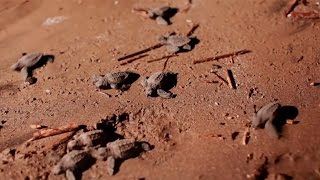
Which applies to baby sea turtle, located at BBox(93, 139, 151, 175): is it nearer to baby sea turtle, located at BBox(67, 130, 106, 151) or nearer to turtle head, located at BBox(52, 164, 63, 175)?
baby sea turtle, located at BBox(67, 130, 106, 151)

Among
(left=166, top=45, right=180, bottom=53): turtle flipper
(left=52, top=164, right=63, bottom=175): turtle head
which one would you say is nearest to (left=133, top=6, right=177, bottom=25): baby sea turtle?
(left=166, top=45, right=180, bottom=53): turtle flipper

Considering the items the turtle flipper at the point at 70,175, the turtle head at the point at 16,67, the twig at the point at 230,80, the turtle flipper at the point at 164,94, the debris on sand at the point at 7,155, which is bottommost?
the turtle flipper at the point at 70,175

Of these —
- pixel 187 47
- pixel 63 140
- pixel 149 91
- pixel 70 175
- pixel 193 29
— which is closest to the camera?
pixel 70 175

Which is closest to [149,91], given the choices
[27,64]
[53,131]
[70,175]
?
[53,131]

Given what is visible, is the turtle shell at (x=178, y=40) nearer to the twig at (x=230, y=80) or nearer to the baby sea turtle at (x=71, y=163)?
the twig at (x=230, y=80)

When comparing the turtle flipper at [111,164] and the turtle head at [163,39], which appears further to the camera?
A: the turtle head at [163,39]

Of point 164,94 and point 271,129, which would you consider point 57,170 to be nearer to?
point 164,94

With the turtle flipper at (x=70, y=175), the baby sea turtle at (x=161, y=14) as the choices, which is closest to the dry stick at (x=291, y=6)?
the baby sea turtle at (x=161, y=14)
